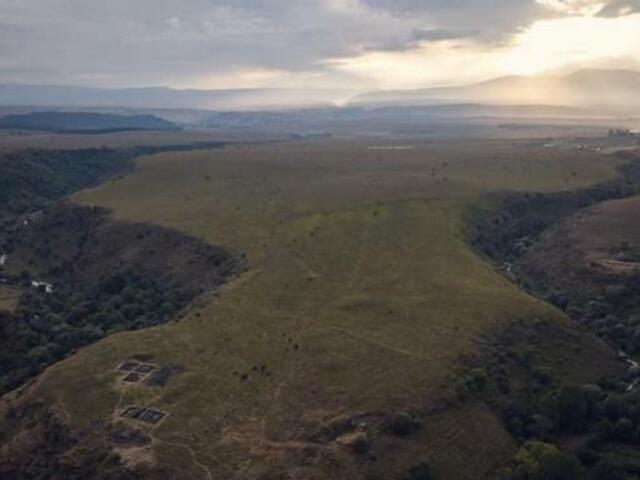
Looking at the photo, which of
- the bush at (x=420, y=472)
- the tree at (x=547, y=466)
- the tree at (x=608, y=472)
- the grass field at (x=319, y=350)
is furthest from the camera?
the tree at (x=608, y=472)

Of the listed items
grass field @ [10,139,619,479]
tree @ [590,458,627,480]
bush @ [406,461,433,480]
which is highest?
grass field @ [10,139,619,479]

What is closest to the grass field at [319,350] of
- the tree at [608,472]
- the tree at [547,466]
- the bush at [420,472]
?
the bush at [420,472]

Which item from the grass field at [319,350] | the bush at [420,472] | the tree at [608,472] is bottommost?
the tree at [608,472]

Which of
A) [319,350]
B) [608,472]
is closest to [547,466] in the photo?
[608,472]

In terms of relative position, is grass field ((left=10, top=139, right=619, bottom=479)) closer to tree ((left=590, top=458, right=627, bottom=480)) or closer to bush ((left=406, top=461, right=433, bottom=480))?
bush ((left=406, top=461, right=433, bottom=480))

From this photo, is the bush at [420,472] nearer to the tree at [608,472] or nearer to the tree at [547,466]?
the tree at [547,466]

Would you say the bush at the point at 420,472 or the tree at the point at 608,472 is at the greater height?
the bush at the point at 420,472

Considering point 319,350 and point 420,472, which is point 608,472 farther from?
point 319,350

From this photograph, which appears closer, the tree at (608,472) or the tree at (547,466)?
the tree at (547,466)

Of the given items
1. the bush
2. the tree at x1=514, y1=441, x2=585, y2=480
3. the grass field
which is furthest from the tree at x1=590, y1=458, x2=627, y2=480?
the bush
